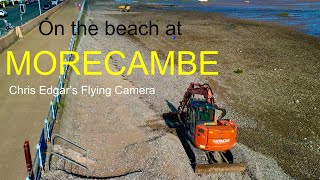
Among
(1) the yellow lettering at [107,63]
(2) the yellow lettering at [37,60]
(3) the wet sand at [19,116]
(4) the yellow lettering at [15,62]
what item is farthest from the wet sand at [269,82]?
(4) the yellow lettering at [15,62]

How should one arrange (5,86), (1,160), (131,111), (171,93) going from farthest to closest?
(171,93), (131,111), (5,86), (1,160)

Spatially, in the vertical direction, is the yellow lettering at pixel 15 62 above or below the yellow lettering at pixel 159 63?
above

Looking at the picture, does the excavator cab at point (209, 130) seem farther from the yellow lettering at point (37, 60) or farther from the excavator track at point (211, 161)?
the yellow lettering at point (37, 60)

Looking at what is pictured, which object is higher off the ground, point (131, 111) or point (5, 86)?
point (5, 86)

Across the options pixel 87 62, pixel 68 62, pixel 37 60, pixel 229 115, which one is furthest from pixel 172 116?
pixel 87 62

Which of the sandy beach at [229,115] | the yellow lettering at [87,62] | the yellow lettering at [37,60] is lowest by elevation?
the sandy beach at [229,115]

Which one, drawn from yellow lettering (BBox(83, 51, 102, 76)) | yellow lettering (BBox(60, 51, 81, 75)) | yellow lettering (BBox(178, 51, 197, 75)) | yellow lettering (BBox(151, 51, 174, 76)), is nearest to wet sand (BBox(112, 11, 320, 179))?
yellow lettering (BBox(178, 51, 197, 75))

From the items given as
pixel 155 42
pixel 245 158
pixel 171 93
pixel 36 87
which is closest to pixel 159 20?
pixel 155 42

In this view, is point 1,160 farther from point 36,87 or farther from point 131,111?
point 131,111
